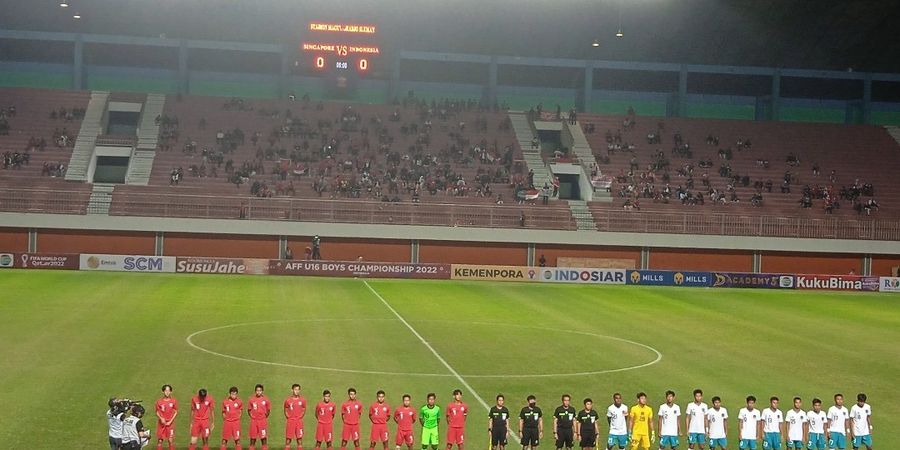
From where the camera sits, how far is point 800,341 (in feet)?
118

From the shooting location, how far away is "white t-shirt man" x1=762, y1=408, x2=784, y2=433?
19594mm

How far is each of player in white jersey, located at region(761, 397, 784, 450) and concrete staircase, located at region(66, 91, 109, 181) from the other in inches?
2070

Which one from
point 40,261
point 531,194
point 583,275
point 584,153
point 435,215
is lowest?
point 40,261

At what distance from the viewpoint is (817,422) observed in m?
19.6

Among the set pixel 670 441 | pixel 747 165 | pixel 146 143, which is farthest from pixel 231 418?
pixel 747 165

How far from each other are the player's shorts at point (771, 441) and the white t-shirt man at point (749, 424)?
0.29 m

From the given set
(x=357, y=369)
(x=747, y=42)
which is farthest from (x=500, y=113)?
(x=357, y=369)

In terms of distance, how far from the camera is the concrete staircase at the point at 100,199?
5956cm

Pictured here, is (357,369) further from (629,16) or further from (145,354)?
(629,16)

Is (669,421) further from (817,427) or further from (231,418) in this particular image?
(231,418)

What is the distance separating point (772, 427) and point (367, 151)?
5292cm

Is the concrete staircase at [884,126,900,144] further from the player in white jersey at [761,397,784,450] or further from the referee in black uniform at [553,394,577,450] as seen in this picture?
the referee in black uniform at [553,394,577,450]

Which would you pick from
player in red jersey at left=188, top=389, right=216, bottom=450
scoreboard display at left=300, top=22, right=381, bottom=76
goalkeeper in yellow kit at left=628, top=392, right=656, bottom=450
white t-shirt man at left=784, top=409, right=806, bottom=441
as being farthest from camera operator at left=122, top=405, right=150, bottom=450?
scoreboard display at left=300, top=22, right=381, bottom=76

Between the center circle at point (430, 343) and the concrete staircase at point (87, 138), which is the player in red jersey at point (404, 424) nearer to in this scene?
the center circle at point (430, 343)
